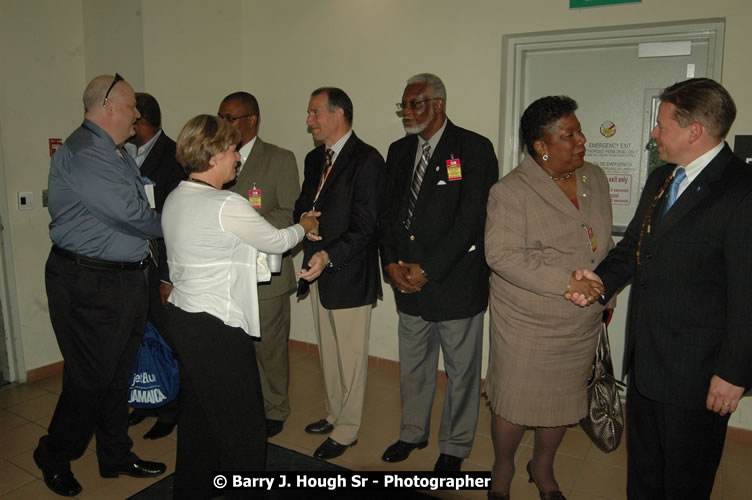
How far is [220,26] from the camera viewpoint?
14.5ft

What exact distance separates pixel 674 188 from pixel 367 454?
2078 mm

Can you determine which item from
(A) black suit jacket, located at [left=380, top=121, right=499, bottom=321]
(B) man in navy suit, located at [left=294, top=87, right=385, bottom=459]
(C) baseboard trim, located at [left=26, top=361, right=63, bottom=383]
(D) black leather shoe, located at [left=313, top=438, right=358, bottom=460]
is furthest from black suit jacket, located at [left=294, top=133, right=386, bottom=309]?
(C) baseboard trim, located at [left=26, top=361, right=63, bottom=383]

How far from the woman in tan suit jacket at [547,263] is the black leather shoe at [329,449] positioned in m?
1.05

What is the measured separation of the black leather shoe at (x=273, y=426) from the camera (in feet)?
10.7

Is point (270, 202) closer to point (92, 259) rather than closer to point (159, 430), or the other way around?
point (92, 259)

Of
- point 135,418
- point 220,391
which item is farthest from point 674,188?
point 135,418

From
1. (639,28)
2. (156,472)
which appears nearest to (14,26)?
(156,472)

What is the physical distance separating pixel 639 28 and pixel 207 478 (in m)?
3.42

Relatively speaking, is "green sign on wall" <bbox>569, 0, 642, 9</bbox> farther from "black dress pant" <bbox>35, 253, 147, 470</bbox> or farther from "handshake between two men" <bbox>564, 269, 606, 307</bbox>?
"black dress pant" <bbox>35, 253, 147, 470</bbox>

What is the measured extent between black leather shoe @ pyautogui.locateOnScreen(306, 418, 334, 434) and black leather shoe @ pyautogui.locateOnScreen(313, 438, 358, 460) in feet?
0.73

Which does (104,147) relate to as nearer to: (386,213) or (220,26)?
(386,213)

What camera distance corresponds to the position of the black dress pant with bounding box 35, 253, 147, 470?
8.38ft

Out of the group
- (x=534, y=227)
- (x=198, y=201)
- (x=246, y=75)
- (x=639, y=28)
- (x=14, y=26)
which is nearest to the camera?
(x=198, y=201)

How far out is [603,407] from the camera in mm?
2314
